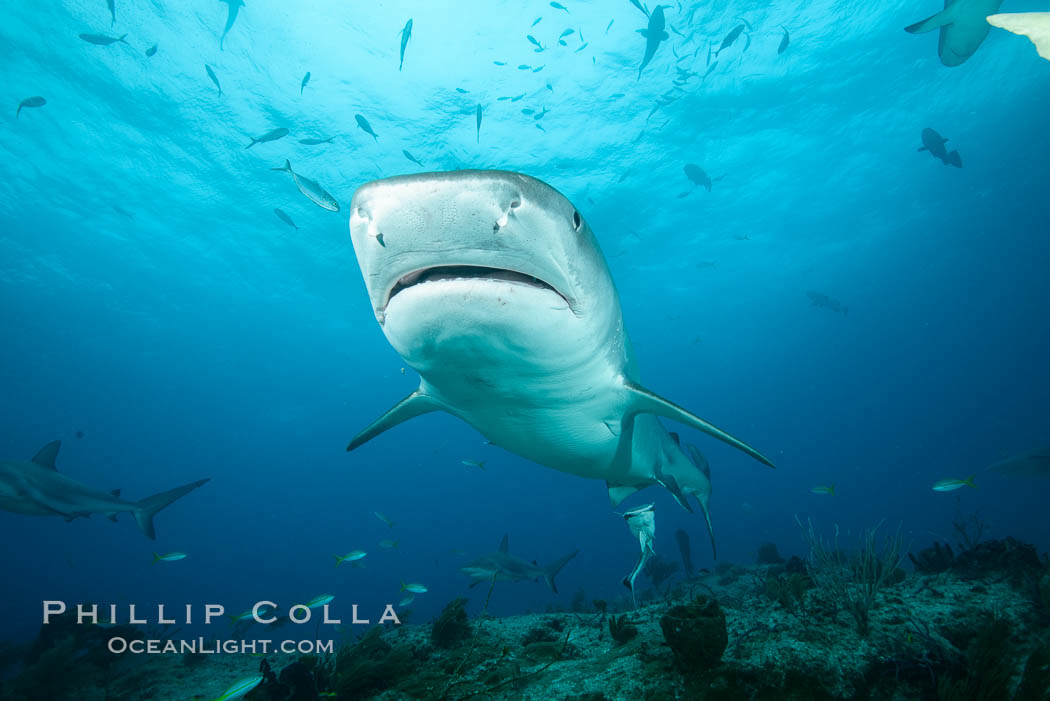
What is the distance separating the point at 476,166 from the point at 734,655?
2146cm

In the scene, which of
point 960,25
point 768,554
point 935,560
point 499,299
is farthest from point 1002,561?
point 960,25

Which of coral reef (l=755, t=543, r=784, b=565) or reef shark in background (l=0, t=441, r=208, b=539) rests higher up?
reef shark in background (l=0, t=441, r=208, b=539)

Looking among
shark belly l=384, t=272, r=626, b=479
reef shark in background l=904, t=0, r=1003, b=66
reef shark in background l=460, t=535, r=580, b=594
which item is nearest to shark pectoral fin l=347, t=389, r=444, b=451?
shark belly l=384, t=272, r=626, b=479

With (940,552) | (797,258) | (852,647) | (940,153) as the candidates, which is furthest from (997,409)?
(852,647)

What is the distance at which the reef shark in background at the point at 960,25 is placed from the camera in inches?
291

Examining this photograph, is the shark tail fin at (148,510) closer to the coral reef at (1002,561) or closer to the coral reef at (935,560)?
the coral reef at (1002,561)

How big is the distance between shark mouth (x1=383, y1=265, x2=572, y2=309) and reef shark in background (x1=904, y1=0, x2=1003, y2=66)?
9339 millimetres

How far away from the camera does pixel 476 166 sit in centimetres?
2073

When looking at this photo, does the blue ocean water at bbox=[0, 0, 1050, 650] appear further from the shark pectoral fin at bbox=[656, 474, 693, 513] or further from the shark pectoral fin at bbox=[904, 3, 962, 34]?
the shark pectoral fin at bbox=[904, 3, 962, 34]

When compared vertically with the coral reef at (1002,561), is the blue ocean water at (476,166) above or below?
above

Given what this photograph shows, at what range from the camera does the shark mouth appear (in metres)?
1.98

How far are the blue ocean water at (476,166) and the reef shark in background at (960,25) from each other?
7.54m

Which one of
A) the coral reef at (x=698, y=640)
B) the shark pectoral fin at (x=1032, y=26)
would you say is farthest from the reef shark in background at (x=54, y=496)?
the shark pectoral fin at (x=1032, y=26)

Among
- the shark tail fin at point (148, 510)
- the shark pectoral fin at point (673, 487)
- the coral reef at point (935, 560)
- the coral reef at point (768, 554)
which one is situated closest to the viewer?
the shark pectoral fin at point (673, 487)
